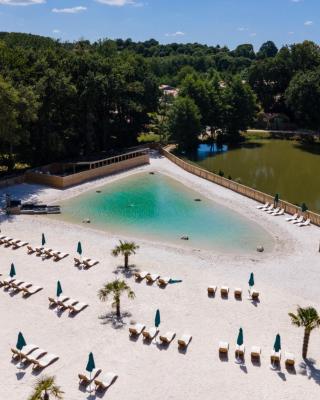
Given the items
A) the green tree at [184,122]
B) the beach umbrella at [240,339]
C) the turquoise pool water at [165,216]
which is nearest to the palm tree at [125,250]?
the turquoise pool water at [165,216]

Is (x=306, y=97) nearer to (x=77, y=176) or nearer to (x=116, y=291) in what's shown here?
(x=77, y=176)

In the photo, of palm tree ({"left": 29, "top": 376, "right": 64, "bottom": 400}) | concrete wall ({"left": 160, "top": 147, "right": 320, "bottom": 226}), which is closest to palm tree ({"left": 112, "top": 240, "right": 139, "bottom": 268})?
palm tree ({"left": 29, "top": 376, "right": 64, "bottom": 400})

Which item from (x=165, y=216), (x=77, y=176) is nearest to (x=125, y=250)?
(x=165, y=216)

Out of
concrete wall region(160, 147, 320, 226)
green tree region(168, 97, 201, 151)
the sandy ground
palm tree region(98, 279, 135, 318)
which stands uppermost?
green tree region(168, 97, 201, 151)

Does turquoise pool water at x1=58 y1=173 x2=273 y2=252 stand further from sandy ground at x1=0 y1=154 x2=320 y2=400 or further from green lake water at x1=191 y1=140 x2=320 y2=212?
green lake water at x1=191 y1=140 x2=320 y2=212

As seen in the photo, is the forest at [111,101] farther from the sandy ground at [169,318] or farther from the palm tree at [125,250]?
the palm tree at [125,250]
